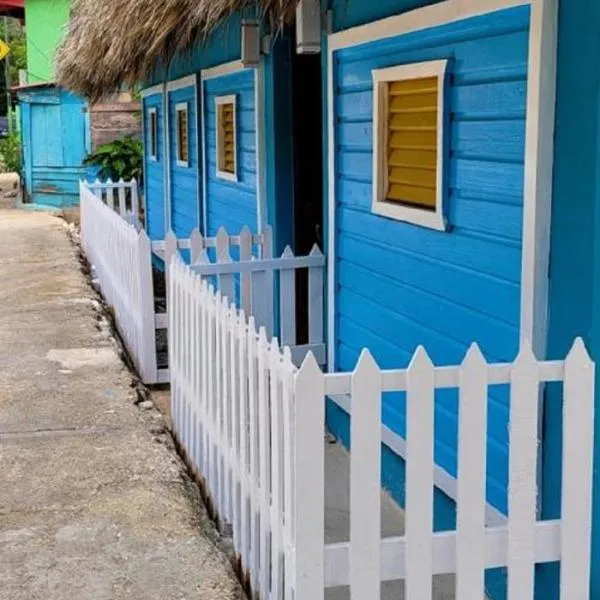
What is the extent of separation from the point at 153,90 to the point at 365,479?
1089cm

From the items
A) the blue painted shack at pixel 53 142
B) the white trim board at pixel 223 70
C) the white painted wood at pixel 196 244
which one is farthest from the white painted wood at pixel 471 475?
the blue painted shack at pixel 53 142

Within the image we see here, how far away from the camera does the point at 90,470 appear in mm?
5098

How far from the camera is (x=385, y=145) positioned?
536 cm

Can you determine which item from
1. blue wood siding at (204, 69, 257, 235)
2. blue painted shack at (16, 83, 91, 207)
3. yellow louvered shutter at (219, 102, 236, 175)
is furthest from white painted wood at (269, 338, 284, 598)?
blue painted shack at (16, 83, 91, 207)

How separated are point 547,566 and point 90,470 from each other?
2.26 meters

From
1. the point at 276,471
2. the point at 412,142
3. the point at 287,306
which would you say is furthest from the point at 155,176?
the point at 276,471

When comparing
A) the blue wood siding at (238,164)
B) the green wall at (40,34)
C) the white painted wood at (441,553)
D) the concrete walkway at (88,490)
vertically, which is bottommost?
the concrete walkway at (88,490)

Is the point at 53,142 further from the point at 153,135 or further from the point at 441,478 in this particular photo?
the point at 441,478

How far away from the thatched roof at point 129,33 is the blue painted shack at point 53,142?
27.1 ft

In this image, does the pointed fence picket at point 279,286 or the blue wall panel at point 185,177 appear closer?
the pointed fence picket at point 279,286

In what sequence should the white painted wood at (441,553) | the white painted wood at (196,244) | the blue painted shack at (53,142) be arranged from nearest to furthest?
the white painted wood at (441,553), the white painted wood at (196,244), the blue painted shack at (53,142)

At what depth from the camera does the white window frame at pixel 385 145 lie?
15.2ft

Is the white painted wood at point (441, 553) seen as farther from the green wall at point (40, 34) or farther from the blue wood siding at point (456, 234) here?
the green wall at point (40, 34)

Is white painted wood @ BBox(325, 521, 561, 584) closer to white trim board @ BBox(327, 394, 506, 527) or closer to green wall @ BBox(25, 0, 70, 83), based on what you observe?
white trim board @ BBox(327, 394, 506, 527)
